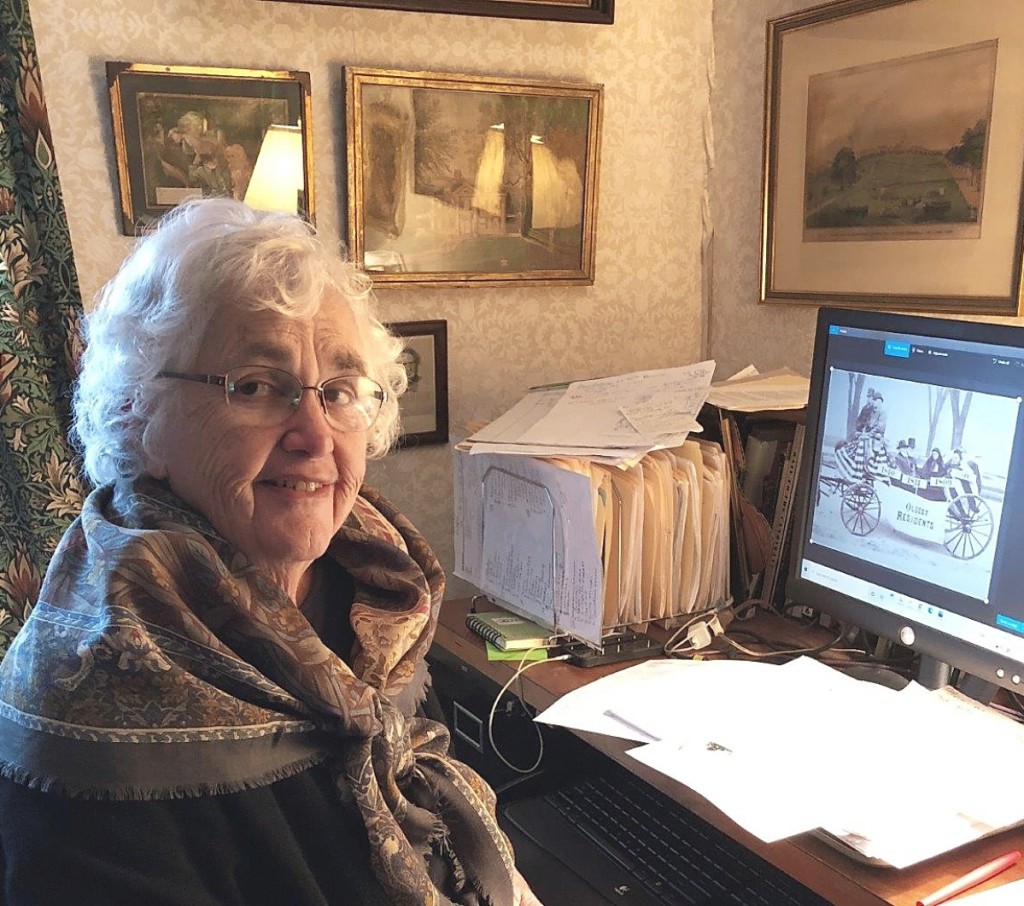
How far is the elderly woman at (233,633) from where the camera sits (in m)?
0.91

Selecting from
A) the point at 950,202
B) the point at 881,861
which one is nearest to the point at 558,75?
the point at 950,202

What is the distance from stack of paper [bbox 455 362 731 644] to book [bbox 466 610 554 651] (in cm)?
2

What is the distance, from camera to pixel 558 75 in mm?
1970

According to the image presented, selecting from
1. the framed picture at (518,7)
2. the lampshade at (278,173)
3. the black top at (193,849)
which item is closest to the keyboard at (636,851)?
the black top at (193,849)

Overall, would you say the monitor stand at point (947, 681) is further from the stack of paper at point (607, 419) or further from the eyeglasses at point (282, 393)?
the eyeglasses at point (282, 393)

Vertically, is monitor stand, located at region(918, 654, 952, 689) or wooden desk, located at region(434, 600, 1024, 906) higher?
monitor stand, located at region(918, 654, 952, 689)

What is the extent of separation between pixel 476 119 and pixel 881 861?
1416 millimetres

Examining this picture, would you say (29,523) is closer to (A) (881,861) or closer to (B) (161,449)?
(B) (161,449)

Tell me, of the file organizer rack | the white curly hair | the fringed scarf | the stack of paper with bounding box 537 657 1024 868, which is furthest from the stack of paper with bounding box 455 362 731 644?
the white curly hair

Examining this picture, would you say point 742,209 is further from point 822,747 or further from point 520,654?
point 822,747

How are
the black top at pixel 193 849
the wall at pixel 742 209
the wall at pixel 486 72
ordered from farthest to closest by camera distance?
the wall at pixel 742 209, the wall at pixel 486 72, the black top at pixel 193 849

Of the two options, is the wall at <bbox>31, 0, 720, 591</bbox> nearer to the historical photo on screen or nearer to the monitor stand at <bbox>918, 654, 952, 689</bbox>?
the historical photo on screen

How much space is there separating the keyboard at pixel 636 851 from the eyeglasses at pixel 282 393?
57 centimetres

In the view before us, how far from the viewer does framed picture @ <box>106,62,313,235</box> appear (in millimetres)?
1628
